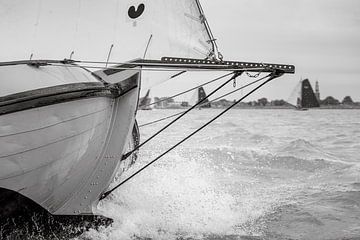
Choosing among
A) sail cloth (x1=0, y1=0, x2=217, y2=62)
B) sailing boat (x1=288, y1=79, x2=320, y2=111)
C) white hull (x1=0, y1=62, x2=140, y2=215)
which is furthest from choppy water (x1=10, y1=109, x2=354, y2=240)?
sailing boat (x1=288, y1=79, x2=320, y2=111)

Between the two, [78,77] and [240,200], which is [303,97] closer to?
[240,200]

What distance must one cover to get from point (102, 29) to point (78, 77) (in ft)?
3.21

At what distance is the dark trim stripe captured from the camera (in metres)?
4.43

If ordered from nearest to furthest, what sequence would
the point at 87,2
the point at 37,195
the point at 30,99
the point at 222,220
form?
the point at 30,99
the point at 37,195
the point at 87,2
the point at 222,220

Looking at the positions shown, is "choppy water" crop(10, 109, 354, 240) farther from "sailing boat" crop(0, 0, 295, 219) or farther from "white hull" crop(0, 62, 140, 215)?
"sailing boat" crop(0, 0, 295, 219)

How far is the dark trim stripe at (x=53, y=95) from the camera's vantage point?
14.5 ft

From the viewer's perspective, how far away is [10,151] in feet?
15.1

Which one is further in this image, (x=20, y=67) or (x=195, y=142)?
(x=195, y=142)

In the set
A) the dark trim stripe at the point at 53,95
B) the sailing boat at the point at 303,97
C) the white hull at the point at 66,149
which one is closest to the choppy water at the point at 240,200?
the white hull at the point at 66,149

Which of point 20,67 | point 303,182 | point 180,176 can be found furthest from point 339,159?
point 20,67

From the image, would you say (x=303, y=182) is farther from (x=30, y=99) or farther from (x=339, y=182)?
(x=30, y=99)

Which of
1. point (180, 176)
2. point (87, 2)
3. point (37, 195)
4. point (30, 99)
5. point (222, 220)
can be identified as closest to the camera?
point (30, 99)

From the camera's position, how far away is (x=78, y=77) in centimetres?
501

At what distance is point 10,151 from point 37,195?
0.78m
